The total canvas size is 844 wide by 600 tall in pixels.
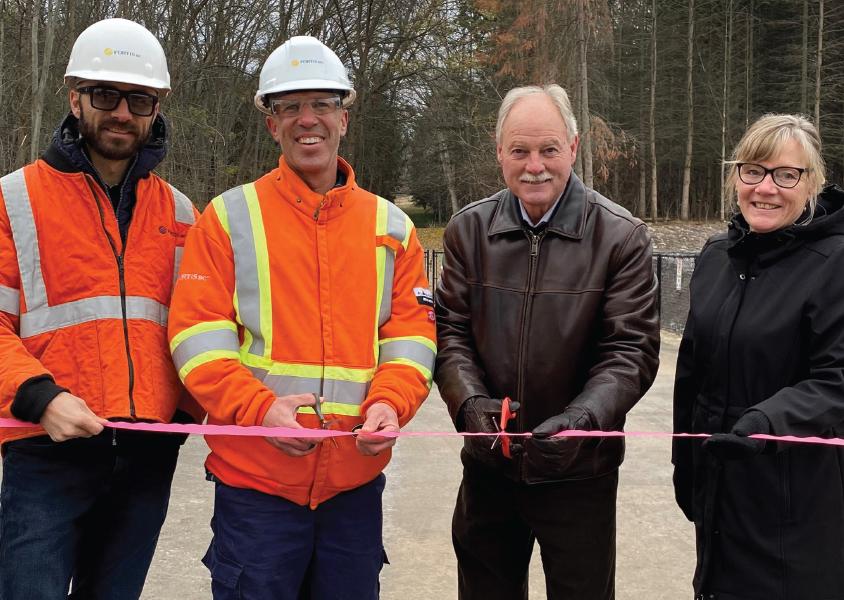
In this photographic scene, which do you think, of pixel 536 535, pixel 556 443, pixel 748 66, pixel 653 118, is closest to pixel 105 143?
pixel 556 443

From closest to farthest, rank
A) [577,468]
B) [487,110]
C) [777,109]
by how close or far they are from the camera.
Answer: [577,468] → [487,110] → [777,109]

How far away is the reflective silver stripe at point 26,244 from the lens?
2578 mm

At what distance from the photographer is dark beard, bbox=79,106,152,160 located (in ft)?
8.95

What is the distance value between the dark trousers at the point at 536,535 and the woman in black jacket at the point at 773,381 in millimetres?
349

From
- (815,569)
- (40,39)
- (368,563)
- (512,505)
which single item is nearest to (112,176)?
(368,563)

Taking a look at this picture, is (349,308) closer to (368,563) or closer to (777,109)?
(368,563)

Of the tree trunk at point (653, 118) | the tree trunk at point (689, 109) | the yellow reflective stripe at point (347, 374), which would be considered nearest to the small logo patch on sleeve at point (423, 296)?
the yellow reflective stripe at point (347, 374)

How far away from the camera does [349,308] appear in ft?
8.81

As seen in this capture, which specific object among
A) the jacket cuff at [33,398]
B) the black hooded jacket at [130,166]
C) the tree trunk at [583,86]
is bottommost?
the jacket cuff at [33,398]

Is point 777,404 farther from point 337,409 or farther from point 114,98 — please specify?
point 114,98

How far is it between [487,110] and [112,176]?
26.5m

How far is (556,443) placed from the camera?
259 cm

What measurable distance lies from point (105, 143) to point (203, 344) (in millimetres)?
810

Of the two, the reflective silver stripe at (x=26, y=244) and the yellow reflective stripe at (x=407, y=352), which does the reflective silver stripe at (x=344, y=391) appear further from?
the reflective silver stripe at (x=26, y=244)
